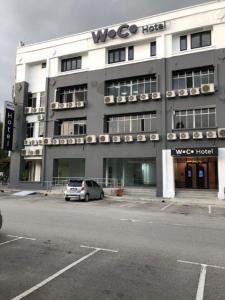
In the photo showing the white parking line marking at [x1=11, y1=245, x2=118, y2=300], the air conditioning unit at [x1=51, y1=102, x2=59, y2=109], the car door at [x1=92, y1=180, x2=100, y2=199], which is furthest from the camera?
the air conditioning unit at [x1=51, y1=102, x2=59, y2=109]

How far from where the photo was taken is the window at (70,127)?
3272 centimetres

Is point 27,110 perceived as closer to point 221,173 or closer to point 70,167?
point 70,167

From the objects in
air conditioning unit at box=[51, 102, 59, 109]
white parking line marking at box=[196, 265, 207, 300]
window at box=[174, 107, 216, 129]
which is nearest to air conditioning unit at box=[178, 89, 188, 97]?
window at box=[174, 107, 216, 129]

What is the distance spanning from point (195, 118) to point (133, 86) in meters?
7.35

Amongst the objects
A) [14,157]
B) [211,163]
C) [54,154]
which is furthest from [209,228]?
[14,157]

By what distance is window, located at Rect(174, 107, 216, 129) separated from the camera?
89.2 feet

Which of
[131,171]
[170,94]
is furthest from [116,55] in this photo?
[131,171]

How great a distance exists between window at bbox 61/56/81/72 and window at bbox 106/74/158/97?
489cm

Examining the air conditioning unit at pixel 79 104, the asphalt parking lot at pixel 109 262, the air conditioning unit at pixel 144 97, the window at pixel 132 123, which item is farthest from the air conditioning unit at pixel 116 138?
the asphalt parking lot at pixel 109 262

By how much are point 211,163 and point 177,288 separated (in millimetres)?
25775

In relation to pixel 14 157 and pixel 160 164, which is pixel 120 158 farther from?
pixel 14 157

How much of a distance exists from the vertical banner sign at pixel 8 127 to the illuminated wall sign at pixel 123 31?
12299 millimetres

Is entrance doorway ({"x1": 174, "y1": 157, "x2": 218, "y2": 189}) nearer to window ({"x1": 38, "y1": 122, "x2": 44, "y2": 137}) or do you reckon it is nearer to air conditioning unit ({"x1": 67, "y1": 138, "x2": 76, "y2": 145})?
air conditioning unit ({"x1": 67, "y1": 138, "x2": 76, "y2": 145})

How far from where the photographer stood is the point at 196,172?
30.2 meters
